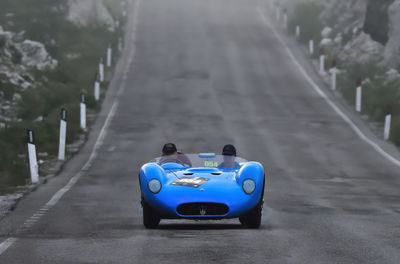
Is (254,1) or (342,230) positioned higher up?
(254,1)

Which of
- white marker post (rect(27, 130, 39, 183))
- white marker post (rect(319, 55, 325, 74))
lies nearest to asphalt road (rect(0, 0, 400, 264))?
white marker post (rect(27, 130, 39, 183))

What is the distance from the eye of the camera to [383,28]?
3906 cm

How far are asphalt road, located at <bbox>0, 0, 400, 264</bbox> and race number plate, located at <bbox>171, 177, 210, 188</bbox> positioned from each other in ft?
1.74

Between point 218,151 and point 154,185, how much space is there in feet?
39.7

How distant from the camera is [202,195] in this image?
11.0 metres

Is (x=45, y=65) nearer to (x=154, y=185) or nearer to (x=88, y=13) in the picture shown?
(x=88, y=13)

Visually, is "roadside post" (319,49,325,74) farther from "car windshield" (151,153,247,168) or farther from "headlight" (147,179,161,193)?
"headlight" (147,179,161,193)

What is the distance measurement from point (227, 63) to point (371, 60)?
22.0 ft

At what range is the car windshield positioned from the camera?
12.6m

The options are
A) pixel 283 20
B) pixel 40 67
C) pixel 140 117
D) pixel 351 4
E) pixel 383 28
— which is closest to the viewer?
pixel 140 117

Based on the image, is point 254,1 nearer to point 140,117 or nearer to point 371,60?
point 371,60

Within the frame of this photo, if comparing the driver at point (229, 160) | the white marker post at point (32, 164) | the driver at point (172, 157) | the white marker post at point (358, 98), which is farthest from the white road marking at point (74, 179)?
the white marker post at point (358, 98)

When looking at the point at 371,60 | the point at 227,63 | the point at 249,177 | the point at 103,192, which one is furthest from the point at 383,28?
the point at 249,177

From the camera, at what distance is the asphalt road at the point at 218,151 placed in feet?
30.5
